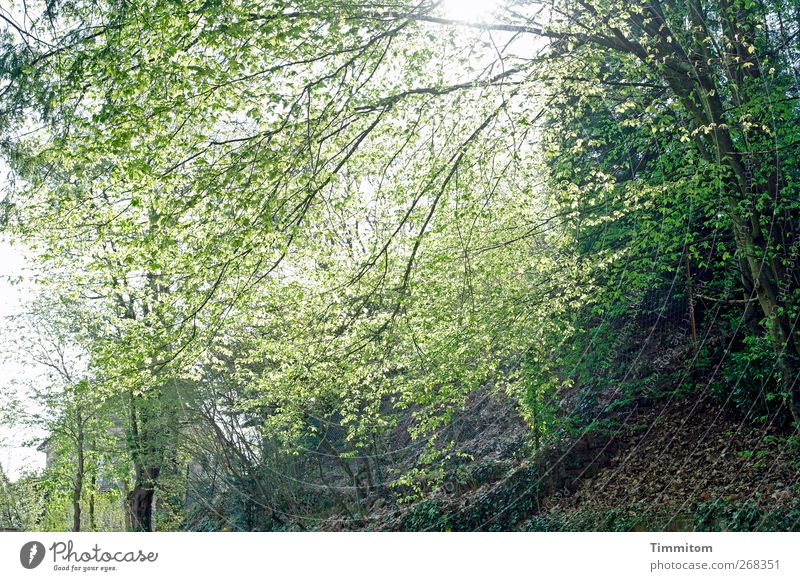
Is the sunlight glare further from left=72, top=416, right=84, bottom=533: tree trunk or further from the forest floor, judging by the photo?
left=72, top=416, right=84, bottom=533: tree trunk

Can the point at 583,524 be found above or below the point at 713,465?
below

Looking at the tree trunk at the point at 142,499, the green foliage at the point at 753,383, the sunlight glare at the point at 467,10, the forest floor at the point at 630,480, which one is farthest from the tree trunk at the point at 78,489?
the green foliage at the point at 753,383

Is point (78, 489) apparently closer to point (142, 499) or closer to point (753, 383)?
point (142, 499)

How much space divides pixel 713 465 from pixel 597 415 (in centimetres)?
147

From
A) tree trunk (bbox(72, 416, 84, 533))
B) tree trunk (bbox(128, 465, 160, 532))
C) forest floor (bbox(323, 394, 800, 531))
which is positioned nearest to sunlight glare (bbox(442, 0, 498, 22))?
forest floor (bbox(323, 394, 800, 531))

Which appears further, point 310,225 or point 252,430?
point 252,430

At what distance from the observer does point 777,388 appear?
213 inches

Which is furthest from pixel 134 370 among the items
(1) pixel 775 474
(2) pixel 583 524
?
(1) pixel 775 474
